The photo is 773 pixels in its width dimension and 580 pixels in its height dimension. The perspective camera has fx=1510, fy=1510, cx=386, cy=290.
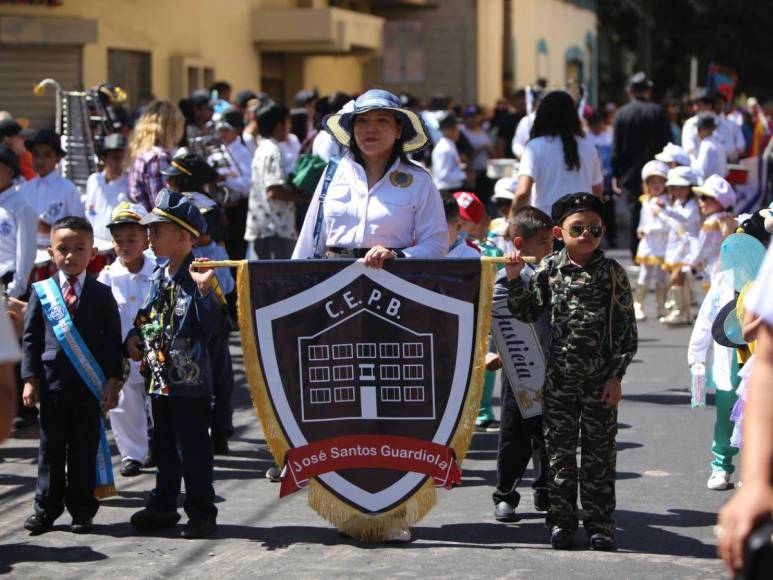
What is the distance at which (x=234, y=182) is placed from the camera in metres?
13.3

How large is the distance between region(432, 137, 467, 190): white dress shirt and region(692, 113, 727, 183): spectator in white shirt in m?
2.76

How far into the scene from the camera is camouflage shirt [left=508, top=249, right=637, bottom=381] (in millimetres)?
6410

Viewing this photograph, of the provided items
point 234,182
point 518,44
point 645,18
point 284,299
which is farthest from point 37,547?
point 645,18

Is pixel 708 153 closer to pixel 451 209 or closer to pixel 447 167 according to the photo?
pixel 447 167

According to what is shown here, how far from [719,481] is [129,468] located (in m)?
3.13

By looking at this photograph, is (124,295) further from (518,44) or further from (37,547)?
(518,44)

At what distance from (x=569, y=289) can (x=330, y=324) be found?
1.04 metres

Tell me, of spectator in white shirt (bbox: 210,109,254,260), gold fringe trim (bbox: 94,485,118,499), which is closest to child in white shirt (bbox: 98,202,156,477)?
gold fringe trim (bbox: 94,485,118,499)

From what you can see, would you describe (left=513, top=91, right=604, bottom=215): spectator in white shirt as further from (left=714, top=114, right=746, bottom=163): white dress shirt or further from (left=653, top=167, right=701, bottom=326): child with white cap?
(left=714, top=114, right=746, bottom=163): white dress shirt

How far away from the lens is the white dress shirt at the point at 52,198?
32.6 ft

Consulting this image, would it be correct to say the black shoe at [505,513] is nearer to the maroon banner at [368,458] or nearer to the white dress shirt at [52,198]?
the maroon banner at [368,458]

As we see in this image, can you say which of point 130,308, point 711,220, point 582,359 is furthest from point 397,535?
point 711,220

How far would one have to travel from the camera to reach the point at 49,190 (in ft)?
32.6

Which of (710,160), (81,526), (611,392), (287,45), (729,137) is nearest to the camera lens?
(611,392)
